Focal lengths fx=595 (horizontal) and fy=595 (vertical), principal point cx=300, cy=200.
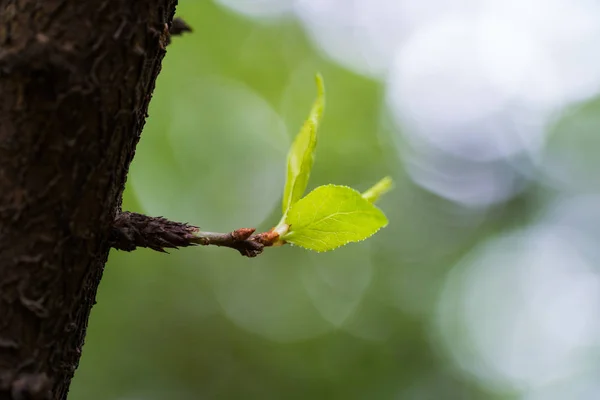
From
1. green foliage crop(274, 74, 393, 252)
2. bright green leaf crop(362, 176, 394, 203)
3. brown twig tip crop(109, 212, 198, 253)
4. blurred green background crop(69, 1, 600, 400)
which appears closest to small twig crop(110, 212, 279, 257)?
brown twig tip crop(109, 212, 198, 253)

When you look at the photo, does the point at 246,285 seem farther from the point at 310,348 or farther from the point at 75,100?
the point at 75,100

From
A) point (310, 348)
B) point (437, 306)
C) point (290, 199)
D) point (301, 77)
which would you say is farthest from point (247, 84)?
point (290, 199)

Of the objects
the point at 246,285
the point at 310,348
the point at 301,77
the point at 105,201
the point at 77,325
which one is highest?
the point at 301,77

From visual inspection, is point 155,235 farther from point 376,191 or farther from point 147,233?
point 376,191

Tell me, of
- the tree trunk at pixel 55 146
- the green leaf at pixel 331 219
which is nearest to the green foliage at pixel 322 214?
the green leaf at pixel 331 219

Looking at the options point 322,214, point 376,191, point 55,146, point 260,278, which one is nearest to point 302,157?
point 322,214

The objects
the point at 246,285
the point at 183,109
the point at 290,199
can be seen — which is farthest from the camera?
the point at 246,285

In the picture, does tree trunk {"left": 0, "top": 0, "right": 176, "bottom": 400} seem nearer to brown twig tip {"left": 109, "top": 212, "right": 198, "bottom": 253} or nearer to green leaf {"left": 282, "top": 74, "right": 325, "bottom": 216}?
brown twig tip {"left": 109, "top": 212, "right": 198, "bottom": 253}
